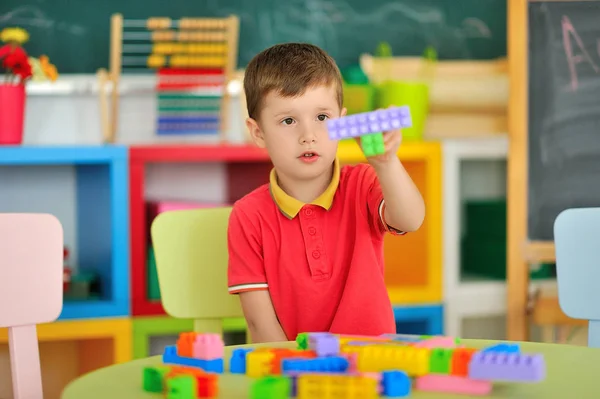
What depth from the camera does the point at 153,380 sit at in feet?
2.98

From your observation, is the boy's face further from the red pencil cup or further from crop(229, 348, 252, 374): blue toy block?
the red pencil cup

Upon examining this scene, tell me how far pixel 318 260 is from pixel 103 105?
1.36 metres

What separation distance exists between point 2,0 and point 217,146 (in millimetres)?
853

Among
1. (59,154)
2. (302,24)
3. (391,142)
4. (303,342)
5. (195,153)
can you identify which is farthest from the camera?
(302,24)

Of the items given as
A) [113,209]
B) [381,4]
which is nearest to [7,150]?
[113,209]

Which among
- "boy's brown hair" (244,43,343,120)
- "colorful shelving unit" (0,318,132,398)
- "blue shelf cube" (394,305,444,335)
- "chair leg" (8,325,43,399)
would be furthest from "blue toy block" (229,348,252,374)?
"blue shelf cube" (394,305,444,335)

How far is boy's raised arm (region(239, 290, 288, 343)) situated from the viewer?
5.01 ft

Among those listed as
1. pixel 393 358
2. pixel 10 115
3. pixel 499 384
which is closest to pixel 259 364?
pixel 393 358

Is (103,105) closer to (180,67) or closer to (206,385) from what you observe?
(180,67)

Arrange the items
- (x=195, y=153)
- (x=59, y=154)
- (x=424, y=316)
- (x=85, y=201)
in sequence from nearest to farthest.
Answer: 1. (x=59, y=154)
2. (x=195, y=153)
3. (x=424, y=316)
4. (x=85, y=201)

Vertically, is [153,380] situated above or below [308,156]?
below

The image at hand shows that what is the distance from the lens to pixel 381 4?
2992 millimetres

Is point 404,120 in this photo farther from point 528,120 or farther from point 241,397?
point 528,120

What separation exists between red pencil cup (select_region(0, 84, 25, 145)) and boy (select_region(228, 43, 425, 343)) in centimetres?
110
